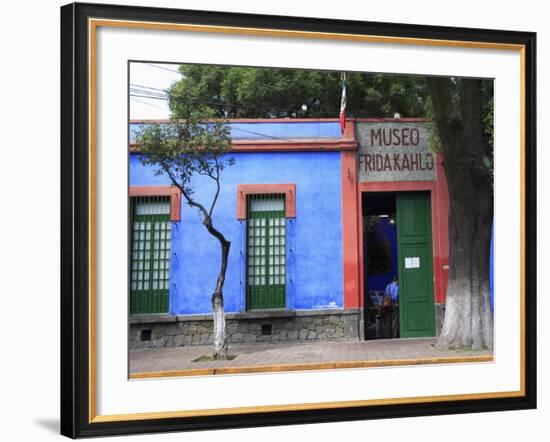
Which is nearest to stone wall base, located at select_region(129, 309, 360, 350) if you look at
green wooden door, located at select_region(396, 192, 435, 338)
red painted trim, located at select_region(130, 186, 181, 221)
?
green wooden door, located at select_region(396, 192, 435, 338)

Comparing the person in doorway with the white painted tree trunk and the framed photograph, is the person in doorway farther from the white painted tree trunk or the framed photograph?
the white painted tree trunk

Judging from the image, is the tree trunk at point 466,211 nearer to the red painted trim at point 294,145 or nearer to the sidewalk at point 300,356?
the sidewalk at point 300,356

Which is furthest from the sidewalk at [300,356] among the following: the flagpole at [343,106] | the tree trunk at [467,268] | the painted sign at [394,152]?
the flagpole at [343,106]

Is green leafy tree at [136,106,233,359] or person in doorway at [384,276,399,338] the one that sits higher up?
green leafy tree at [136,106,233,359]

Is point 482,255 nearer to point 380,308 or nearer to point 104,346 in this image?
point 380,308

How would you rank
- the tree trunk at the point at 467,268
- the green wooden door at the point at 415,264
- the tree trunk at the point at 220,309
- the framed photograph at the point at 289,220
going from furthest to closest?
the green wooden door at the point at 415,264 < the tree trunk at the point at 467,268 < the tree trunk at the point at 220,309 < the framed photograph at the point at 289,220

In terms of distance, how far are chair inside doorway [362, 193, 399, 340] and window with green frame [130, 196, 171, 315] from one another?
2662 millimetres

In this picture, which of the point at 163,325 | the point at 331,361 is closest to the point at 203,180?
the point at 163,325

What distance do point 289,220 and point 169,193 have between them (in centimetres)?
171

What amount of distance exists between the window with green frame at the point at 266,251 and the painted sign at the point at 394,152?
1.35m

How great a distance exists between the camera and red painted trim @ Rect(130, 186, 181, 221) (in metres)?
8.32

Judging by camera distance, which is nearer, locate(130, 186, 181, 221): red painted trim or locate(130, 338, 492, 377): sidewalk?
locate(130, 338, 492, 377): sidewalk

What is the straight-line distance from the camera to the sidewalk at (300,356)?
8.13m

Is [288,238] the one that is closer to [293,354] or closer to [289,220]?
[289,220]
